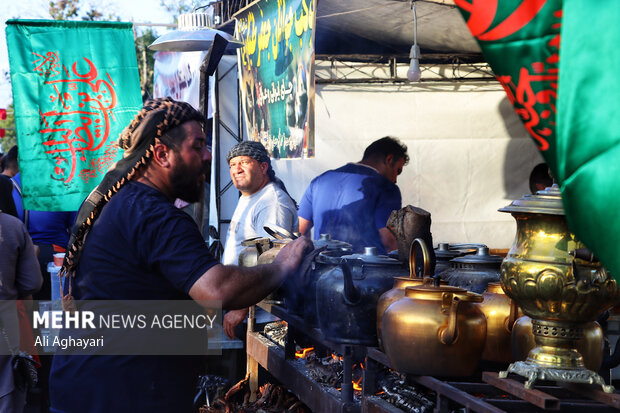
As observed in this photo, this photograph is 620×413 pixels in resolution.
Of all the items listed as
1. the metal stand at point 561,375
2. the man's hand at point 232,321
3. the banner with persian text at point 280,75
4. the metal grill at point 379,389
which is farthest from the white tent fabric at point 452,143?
the metal stand at point 561,375

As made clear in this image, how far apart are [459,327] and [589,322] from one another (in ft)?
1.22

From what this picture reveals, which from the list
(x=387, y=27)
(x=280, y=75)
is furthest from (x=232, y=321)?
(x=387, y=27)

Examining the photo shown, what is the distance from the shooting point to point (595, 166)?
39.3 inches

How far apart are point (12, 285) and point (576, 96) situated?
4.00 meters

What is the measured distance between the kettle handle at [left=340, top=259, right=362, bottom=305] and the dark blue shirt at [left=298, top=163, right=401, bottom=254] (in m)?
1.90

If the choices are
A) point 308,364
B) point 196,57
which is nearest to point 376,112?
point 196,57

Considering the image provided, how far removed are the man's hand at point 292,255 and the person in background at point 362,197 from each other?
5.54 feet

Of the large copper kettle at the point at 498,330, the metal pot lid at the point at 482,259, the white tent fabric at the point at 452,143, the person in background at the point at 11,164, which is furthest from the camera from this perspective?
the white tent fabric at the point at 452,143

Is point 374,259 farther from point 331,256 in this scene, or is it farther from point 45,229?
point 45,229

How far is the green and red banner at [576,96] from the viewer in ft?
3.18

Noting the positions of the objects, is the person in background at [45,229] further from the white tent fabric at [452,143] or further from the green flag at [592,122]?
the green flag at [592,122]

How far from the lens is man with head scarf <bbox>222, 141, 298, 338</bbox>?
5000mm

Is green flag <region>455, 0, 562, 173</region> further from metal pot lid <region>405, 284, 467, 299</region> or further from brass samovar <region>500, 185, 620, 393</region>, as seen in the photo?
metal pot lid <region>405, 284, 467, 299</region>

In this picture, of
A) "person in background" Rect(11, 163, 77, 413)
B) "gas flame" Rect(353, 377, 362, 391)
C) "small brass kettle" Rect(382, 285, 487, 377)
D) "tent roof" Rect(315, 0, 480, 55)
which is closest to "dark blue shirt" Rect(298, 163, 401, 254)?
"gas flame" Rect(353, 377, 362, 391)
